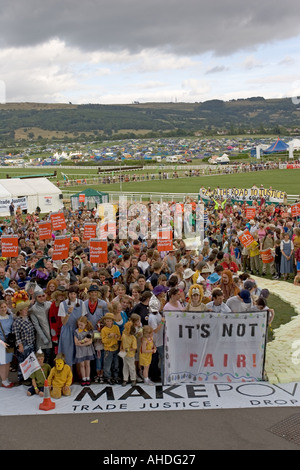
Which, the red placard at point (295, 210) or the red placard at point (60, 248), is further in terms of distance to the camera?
the red placard at point (295, 210)

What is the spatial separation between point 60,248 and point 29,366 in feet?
18.2

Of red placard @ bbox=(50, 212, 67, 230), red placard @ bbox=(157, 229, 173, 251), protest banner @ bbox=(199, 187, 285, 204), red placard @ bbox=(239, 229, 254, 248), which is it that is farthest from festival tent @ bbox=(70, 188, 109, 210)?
red placard @ bbox=(157, 229, 173, 251)

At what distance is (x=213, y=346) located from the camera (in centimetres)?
884

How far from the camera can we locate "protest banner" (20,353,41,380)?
8.61 metres

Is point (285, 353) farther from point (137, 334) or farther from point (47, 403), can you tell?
point (47, 403)

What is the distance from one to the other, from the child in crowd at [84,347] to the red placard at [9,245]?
21.0 ft

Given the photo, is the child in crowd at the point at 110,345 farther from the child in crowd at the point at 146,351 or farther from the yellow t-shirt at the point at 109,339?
the child in crowd at the point at 146,351

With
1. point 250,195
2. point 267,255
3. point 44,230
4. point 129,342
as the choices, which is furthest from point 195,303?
point 250,195

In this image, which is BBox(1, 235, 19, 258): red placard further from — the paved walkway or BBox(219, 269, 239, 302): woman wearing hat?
the paved walkway

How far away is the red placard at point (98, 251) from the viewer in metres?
13.4

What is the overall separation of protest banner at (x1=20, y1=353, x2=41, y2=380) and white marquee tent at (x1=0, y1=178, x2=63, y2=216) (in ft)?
90.9

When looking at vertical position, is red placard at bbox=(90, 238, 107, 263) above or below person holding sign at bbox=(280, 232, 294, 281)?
above

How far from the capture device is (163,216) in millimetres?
24109

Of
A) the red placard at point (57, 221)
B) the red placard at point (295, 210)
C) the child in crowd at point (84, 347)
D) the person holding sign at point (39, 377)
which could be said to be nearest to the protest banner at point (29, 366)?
the person holding sign at point (39, 377)
